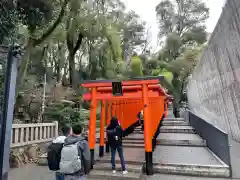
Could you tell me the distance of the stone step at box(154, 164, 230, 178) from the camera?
18.7 ft

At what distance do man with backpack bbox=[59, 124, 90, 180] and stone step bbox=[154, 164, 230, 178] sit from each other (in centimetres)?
363

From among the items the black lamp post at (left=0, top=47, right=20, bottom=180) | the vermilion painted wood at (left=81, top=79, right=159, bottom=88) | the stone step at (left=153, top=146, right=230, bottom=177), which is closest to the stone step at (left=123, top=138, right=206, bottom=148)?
the stone step at (left=153, top=146, right=230, bottom=177)

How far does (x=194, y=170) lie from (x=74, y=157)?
4099 millimetres

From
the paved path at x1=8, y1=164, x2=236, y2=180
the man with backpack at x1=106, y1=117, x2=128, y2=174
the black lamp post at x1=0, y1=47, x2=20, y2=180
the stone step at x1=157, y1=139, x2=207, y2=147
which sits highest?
the black lamp post at x1=0, y1=47, x2=20, y2=180

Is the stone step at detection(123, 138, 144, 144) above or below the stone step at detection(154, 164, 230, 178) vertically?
above

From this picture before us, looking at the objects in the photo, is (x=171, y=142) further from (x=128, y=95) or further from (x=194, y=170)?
(x=128, y=95)

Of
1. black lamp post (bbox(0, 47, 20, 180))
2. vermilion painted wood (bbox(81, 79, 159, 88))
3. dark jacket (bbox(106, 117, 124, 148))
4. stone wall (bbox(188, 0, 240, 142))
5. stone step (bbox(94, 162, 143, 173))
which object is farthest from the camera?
vermilion painted wood (bbox(81, 79, 159, 88))

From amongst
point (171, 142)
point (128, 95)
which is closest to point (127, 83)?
point (128, 95)

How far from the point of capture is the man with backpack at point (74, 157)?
314 cm

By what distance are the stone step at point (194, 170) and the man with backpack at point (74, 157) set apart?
363cm

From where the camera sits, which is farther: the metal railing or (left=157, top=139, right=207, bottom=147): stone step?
(left=157, top=139, right=207, bottom=147): stone step

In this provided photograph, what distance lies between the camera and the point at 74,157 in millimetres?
3139

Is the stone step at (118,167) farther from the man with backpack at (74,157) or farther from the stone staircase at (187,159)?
the man with backpack at (74,157)

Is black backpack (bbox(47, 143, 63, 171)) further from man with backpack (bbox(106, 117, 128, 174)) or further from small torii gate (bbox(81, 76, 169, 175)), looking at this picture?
small torii gate (bbox(81, 76, 169, 175))
